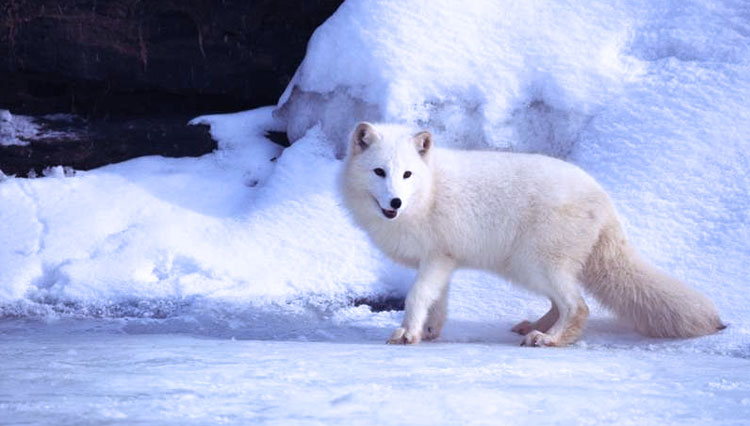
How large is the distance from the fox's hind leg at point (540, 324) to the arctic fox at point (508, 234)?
2 cm

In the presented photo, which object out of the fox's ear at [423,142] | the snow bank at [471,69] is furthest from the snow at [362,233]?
the fox's ear at [423,142]

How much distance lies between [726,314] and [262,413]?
2.91 metres

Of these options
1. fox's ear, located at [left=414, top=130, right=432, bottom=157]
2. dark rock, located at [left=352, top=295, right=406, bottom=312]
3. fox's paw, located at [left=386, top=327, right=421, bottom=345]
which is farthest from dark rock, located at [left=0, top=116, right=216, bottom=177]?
fox's paw, located at [left=386, top=327, right=421, bottom=345]

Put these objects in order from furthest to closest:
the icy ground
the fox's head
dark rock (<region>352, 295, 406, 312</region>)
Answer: dark rock (<region>352, 295, 406, 312</region>)
the fox's head
the icy ground

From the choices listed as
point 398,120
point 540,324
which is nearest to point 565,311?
point 540,324

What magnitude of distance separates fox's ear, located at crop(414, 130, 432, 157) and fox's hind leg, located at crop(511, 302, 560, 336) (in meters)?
1.04

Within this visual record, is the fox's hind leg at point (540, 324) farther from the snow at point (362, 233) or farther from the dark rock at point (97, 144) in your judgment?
the dark rock at point (97, 144)

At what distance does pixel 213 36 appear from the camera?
7.33 meters

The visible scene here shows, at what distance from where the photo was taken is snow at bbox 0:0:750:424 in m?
3.46

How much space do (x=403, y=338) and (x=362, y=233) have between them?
5.28ft

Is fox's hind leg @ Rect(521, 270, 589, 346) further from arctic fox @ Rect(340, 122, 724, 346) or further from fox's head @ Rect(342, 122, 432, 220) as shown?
fox's head @ Rect(342, 122, 432, 220)

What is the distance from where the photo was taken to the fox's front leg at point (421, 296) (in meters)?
4.34

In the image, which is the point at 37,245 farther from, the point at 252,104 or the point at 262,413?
the point at 262,413

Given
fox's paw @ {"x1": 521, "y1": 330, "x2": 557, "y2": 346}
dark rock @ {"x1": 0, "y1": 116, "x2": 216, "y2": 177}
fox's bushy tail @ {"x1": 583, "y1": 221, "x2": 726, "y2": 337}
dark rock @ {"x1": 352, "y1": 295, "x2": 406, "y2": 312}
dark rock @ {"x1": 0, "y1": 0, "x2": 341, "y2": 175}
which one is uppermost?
dark rock @ {"x1": 0, "y1": 0, "x2": 341, "y2": 175}
